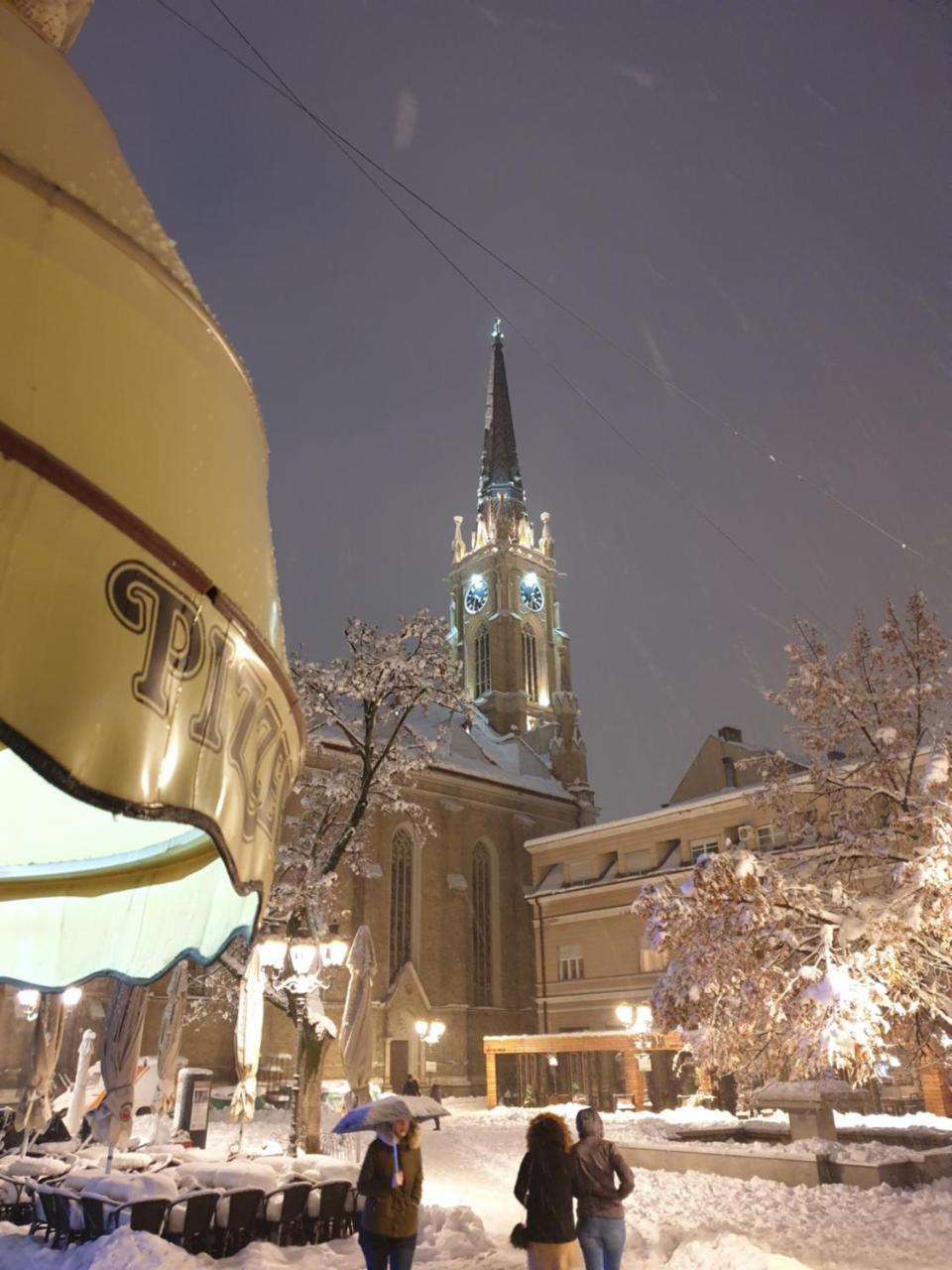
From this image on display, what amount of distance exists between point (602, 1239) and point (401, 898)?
3659cm

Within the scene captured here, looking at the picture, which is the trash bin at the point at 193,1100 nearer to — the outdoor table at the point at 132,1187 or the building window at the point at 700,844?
the outdoor table at the point at 132,1187

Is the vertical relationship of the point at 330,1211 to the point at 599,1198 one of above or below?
below

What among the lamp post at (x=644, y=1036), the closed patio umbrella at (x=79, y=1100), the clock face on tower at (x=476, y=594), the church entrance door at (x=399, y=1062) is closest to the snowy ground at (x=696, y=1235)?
the closed patio umbrella at (x=79, y=1100)

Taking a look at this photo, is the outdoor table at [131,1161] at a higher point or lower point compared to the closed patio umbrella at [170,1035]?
lower

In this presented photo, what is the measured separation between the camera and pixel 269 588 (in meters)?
2.92

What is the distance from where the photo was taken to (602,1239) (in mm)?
6656

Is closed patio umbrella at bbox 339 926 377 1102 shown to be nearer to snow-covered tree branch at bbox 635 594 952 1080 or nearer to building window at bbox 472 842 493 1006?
snow-covered tree branch at bbox 635 594 952 1080

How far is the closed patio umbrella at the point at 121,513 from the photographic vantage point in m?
1.99

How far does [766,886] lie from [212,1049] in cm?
2819

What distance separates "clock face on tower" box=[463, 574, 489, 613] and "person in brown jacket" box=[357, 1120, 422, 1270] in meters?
60.6

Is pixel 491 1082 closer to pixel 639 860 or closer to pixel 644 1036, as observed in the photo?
pixel 644 1036

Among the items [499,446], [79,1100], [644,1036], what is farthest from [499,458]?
[79,1100]

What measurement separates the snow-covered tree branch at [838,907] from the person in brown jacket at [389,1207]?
557cm

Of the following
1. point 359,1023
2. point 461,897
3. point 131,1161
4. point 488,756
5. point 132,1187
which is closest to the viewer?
point 132,1187
